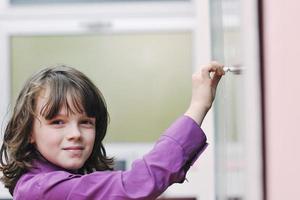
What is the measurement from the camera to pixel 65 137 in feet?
3.60

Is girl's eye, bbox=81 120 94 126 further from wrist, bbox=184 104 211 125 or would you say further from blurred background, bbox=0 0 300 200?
blurred background, bbox=0 0 300 200

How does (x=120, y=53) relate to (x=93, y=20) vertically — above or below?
below

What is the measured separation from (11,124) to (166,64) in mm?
1793

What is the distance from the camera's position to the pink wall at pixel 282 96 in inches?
32.8

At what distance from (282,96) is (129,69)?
2.10m

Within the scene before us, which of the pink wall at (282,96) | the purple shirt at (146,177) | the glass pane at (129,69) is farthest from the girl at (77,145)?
the glass pane at (129,69)

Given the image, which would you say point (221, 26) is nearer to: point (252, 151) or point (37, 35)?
point (252, 151)

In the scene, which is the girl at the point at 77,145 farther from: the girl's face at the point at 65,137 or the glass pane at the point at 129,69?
the glass pane at the point at 129,69

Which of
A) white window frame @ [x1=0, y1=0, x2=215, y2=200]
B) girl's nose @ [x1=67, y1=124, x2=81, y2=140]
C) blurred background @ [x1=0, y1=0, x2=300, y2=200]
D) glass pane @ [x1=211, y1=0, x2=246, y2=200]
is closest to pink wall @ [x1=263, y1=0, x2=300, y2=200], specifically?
glass pane @ [x1=211, y1=0, x2=246, y2=200]

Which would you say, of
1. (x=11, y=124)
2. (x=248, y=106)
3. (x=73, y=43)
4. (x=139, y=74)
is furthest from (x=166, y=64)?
(x=248, y=106)

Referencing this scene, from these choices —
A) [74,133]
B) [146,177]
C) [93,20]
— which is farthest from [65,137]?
[93,20]

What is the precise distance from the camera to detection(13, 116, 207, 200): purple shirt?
100cm

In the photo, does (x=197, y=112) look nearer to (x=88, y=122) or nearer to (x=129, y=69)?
(x=88, y=122)

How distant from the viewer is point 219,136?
1512mm
